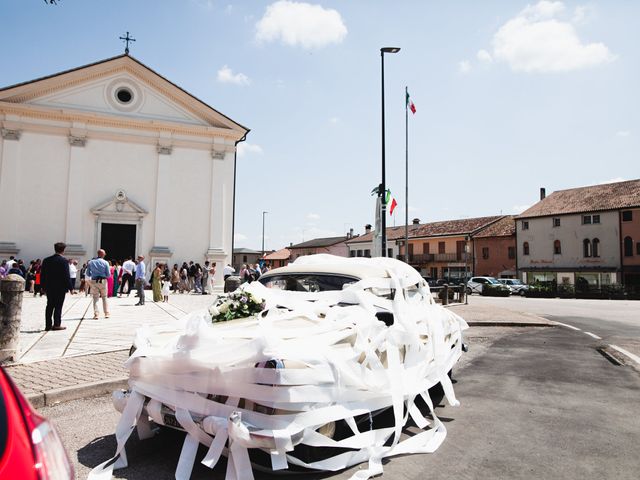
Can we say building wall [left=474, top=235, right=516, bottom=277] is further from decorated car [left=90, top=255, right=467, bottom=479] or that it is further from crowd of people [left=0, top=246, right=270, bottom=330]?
decorated car [left=90, top=255, right=467, bottom=479]

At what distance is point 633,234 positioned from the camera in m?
41.5

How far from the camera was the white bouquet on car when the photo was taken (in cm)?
466

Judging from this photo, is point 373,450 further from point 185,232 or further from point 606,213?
point 606,213

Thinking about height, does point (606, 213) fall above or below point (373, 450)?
above

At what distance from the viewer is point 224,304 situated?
4785 mm

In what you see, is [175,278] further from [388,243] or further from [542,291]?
[388,243]

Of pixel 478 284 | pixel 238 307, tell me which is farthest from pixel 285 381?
pixel 478 284

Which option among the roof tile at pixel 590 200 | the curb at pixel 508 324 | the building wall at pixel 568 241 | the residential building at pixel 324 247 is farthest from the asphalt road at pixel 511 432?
the residential building at pixel 324 247

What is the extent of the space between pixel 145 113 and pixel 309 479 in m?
28.0

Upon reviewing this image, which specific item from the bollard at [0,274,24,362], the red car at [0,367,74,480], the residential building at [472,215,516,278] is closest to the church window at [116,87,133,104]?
the bollard at [0,274,24,362]

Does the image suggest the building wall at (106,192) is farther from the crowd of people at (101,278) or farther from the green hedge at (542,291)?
the green hedge at (542,291)

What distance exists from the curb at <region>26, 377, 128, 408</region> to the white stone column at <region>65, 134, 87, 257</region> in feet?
73.1

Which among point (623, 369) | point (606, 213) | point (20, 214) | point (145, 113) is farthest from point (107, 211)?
point (606, 213)

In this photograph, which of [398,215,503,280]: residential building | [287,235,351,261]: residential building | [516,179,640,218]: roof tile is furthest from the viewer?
[287,235,351,261]: residential building
